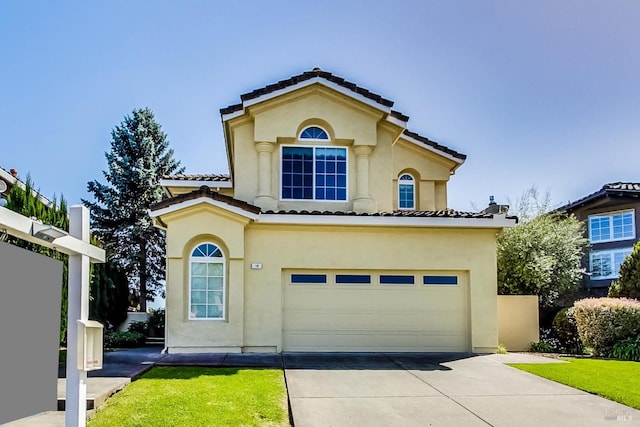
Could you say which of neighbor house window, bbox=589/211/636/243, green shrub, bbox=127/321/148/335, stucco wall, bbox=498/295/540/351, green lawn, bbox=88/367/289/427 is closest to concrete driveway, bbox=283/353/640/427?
green lawn, bbox=88/367/289/427

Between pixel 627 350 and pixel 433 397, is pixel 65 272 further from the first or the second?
pixel 627 350

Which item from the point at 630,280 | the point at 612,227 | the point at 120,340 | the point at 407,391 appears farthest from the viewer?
the point at 612,227

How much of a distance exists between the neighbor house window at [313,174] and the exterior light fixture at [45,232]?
1198 cm

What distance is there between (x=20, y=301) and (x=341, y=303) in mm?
11996

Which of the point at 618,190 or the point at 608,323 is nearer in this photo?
the point at 608,323

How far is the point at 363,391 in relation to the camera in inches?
411

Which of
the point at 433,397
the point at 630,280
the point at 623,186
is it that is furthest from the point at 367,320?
the point at 623,186

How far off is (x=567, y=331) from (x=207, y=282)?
11.9 meters

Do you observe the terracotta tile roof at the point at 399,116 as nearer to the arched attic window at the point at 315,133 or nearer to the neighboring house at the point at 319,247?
the neighboring house at the point at 319,247

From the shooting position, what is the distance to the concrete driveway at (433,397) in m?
8.59

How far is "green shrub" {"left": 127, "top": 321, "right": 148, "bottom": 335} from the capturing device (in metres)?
20.8

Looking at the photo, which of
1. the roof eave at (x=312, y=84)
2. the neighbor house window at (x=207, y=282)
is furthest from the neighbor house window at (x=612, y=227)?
the neighbor house window at (x=207, y=282)

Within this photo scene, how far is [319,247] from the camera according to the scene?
51.9 feet

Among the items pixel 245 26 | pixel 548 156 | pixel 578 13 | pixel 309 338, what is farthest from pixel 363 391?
pixel 548 156
